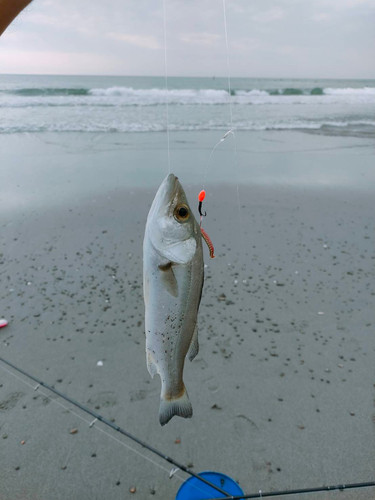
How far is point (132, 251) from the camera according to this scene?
7.08 metres

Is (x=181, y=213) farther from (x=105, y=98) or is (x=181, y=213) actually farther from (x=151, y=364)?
(x=105, y=98)

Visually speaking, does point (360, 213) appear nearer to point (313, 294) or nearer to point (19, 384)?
point (313, 294)

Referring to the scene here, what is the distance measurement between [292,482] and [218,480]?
2.49 ft

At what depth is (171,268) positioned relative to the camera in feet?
6.37

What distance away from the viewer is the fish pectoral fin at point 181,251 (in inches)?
75.3

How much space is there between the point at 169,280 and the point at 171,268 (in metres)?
0.06

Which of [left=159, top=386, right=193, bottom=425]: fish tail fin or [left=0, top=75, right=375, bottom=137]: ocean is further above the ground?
[left=0, top=75, right=375, bottom=137]: ocean

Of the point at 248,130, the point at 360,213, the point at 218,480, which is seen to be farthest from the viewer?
the point at 248,130

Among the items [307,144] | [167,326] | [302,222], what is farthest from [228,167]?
[167,326]

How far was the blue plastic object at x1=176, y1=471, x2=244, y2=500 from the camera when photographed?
9.68 feet

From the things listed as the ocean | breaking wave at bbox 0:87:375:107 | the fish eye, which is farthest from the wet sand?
breaking wave at bbox 0:87:375:107

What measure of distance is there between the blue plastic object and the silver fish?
161 cm

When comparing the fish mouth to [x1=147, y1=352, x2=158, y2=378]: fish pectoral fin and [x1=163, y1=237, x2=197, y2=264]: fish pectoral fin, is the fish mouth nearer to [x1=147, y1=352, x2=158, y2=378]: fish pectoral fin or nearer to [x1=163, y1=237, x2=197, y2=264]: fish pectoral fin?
[x1=163, y1=237, x2=197, y2=264]: fish pectoral fin

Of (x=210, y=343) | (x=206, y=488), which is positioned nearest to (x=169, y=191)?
(x=206, y=488)
